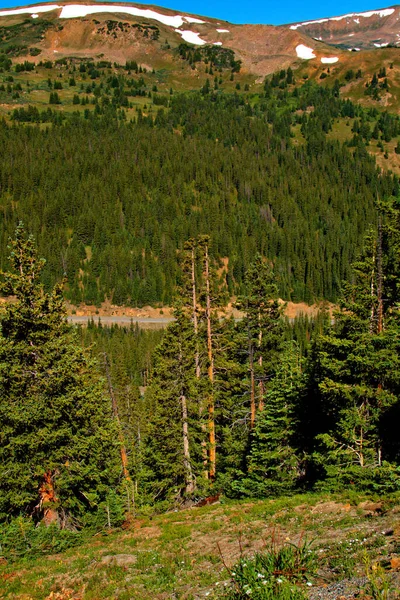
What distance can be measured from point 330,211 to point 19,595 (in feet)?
528

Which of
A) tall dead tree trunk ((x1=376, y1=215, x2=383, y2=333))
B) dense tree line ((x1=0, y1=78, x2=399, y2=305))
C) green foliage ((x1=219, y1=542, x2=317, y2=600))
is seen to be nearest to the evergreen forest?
tall dead tree trunk ((x1=376, y1=215, x2=383, y2=333))

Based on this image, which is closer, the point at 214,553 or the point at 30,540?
the point at 214,553

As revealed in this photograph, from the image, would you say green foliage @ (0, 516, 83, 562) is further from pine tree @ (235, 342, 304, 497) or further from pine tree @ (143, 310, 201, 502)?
pine tree @ (235, 342, 304, 497)

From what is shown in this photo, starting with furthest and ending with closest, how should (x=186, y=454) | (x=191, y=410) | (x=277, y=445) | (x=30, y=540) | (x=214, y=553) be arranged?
(x=191, y=410), (x=186, y=454), (x=277, y=445), (x=30, y=540), (x=214, y=553)

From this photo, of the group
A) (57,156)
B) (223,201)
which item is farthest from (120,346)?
(57,156)

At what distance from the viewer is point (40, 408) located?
17438 millimetres

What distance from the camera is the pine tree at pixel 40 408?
675 inches

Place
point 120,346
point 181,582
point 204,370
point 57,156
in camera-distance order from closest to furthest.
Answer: point 181,582 → point 204,370 → point 120,346 → point 57,156

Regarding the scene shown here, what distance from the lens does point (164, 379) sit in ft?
87.0

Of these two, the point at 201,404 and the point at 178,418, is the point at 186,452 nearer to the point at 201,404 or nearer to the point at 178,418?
the point at 178,418

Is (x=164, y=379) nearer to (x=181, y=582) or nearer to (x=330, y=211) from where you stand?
(x=181, y=582)

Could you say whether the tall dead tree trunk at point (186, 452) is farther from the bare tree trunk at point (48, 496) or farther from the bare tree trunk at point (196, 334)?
the bare tree trunk at point (48, 496)

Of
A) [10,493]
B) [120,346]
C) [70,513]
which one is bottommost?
[120,346]

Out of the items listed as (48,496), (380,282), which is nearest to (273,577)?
(380,282)
